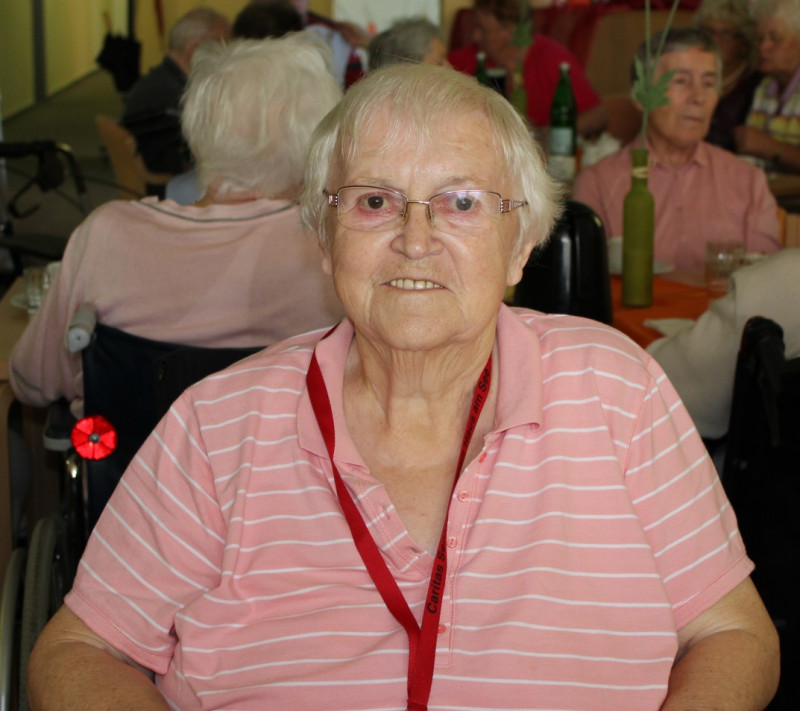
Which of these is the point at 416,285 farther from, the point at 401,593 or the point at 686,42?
the point at 686,42

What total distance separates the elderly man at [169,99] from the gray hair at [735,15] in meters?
2.65

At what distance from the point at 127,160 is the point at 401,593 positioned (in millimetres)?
4713

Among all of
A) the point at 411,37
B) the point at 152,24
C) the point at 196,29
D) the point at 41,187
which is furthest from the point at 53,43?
the point at 411,37

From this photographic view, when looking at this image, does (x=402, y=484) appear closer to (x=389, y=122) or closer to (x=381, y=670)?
(x=381, y=670)

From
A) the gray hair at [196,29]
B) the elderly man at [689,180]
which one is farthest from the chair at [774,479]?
the gray hair at [196,29]

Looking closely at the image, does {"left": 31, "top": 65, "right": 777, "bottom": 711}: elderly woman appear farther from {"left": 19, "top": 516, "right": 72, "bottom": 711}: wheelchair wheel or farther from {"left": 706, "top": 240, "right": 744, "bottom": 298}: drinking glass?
{"left": 706, "top": 240, "right": 744, "bottom": 298}: drinking glass

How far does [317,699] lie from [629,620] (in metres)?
0.41

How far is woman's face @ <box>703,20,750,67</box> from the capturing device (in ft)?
18.8

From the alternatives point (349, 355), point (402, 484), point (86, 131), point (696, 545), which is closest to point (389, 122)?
point (349, 355)

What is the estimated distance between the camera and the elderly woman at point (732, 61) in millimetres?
5578

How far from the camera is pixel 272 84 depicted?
2412 mm

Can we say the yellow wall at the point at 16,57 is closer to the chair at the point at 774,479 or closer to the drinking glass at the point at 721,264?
the drinking glass at the point at 721,264

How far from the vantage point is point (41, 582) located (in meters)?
1.88

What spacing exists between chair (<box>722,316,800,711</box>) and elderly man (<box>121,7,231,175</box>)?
177 inches
